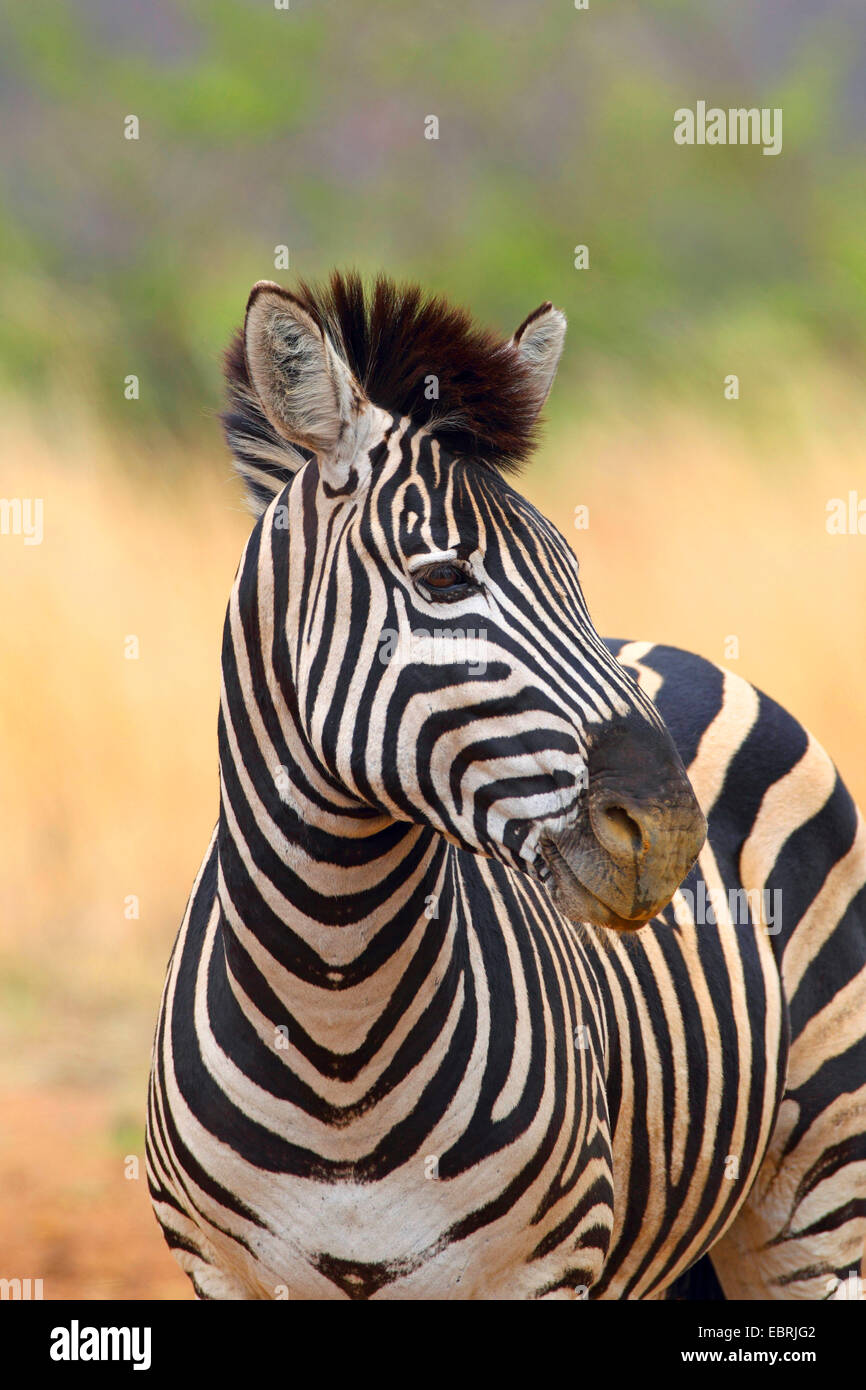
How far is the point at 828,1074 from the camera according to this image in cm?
374

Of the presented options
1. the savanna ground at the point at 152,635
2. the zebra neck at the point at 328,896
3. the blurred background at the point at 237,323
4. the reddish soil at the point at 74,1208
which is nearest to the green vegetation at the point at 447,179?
the blurred background at the point at 237,323

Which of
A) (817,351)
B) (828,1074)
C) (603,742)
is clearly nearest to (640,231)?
(817,351)

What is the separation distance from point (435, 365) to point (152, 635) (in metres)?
6.59

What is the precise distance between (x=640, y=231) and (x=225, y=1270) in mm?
11259

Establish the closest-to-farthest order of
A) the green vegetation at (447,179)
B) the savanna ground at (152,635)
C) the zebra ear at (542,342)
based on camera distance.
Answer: the zebra ear at (542,342), the savanna ground at (152,635), the green vegetation at (447,179)

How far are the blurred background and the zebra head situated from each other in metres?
2.35

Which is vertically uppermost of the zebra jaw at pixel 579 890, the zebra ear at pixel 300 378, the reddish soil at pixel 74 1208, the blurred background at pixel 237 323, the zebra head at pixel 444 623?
the blurred background at pixel 237 323

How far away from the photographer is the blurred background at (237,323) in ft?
26.8

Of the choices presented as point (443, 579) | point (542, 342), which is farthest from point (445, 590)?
point (542, 342)

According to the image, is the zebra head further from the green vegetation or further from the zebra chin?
the green vegetation

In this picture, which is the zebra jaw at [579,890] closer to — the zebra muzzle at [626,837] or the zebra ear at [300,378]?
the zebra muzzle at [626,837]

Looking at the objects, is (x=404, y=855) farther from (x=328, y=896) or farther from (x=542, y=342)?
(x=542, y=342)

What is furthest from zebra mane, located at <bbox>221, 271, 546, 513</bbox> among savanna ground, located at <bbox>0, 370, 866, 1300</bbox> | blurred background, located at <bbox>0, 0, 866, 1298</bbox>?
savanna ground, located at <bbox>0, 370, 866, 1300</bbox>

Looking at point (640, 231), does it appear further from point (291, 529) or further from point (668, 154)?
point (291, 529)
